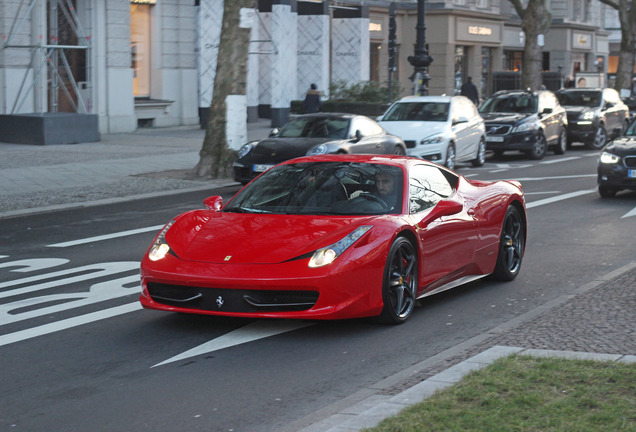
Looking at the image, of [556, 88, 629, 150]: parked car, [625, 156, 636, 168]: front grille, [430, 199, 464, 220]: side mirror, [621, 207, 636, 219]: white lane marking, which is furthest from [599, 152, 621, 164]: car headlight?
[556, 88, 629, 150]: parked car

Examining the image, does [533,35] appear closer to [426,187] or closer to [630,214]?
[630,214]

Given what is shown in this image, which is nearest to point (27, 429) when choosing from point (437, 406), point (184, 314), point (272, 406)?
point (272, 406)

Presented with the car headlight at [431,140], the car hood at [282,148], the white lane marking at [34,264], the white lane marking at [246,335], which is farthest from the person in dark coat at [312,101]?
the white lane marking at [246,335]

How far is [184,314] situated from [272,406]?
2.54 m

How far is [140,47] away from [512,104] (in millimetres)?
13244

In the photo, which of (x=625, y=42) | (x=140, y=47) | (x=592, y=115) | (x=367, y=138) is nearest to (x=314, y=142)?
(x=367, y=138)

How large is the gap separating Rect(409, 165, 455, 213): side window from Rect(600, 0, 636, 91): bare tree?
4420cm

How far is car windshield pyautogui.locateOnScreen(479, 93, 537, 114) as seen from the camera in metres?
27.5

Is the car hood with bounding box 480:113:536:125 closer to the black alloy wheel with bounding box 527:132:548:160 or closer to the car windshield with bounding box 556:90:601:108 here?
the black alloy wheel with bounding box 527:132:548:160

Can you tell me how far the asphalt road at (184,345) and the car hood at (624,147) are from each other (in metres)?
4.63

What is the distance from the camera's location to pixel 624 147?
1697 centimetres

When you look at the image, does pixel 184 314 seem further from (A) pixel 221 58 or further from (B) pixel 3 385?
(A) pixel 221 58

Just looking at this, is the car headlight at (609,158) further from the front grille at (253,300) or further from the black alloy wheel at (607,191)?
the front grille at (253,300)

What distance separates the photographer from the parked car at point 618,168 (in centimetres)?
1653
